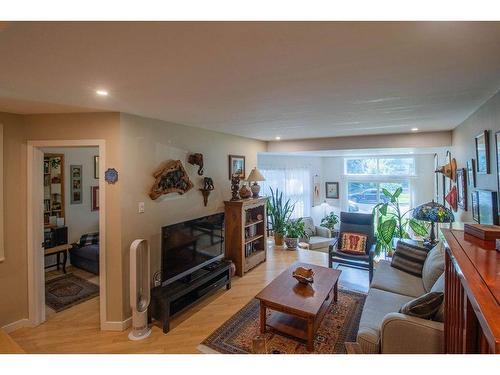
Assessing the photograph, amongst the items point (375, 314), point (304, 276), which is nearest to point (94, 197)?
point (304, 276)

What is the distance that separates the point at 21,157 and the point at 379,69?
3.45 m

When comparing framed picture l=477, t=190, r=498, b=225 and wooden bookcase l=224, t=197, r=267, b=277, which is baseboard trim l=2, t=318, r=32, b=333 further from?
framed picture l=477, t=190, r=498, b=225

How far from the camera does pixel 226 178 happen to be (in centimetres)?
433

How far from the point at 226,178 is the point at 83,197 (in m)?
2.83

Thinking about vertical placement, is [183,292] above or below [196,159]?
below

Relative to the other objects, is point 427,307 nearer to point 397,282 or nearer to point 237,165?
point 397,282

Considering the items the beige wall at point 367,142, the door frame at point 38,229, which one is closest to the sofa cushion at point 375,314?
the door frame at point 38,229

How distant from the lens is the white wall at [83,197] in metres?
4.65

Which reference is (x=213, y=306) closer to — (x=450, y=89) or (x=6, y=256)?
(x=6, y=256)

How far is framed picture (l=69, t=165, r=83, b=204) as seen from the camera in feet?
15.5

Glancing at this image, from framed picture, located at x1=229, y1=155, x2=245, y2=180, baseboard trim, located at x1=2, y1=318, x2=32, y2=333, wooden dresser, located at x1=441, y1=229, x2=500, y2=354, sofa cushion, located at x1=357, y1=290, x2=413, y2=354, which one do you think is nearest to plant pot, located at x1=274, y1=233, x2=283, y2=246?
framed picture, located at x1=229, y1=155, x2=245, y2=180
